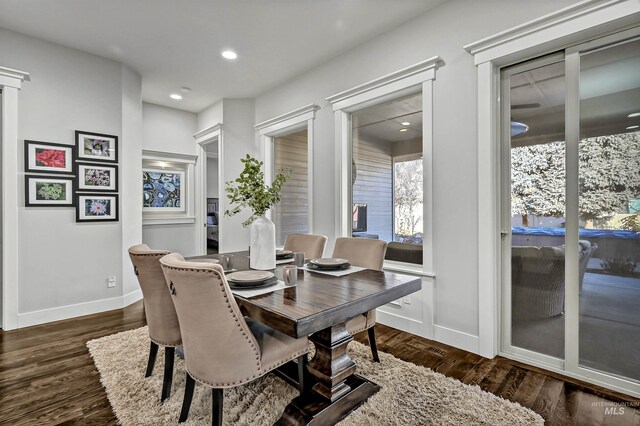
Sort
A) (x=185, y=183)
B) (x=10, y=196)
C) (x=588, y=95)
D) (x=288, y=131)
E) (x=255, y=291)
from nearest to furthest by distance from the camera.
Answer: (x=255, y=291), (x=588, y=95), (x=10, y=196), (x=288, y=131), (x=185, y=183)

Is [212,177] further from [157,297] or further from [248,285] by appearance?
[248,285]

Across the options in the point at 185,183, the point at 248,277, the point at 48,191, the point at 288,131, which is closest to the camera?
the point at 248,277

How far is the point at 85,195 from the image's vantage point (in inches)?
136

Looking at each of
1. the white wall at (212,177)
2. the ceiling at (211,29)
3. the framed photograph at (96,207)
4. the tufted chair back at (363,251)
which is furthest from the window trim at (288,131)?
the white wall at (212,177)

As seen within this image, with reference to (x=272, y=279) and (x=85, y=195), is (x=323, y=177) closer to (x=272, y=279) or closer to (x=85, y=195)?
(x=272, y=279)

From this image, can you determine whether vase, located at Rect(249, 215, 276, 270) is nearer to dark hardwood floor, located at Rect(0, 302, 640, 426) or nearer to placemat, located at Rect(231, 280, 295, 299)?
placemat, located at Rect(231, 280, 295, 299)

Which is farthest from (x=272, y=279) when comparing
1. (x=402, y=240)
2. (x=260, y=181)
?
(x=402, y=240)

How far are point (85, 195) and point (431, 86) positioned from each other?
3.75m

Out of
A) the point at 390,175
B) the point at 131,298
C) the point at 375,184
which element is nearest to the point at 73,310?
the point at 131,298

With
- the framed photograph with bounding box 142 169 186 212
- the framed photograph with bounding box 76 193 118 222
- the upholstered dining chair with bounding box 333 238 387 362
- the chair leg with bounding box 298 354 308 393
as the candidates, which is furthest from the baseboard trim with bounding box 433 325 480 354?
the framed photograph with bounding box 142 169 186 212

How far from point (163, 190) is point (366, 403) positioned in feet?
15.6

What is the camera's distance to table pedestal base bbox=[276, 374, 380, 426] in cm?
161

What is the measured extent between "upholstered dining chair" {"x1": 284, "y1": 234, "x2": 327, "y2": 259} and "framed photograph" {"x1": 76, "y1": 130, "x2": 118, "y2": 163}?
2379 millimetres

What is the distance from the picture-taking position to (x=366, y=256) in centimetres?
246
